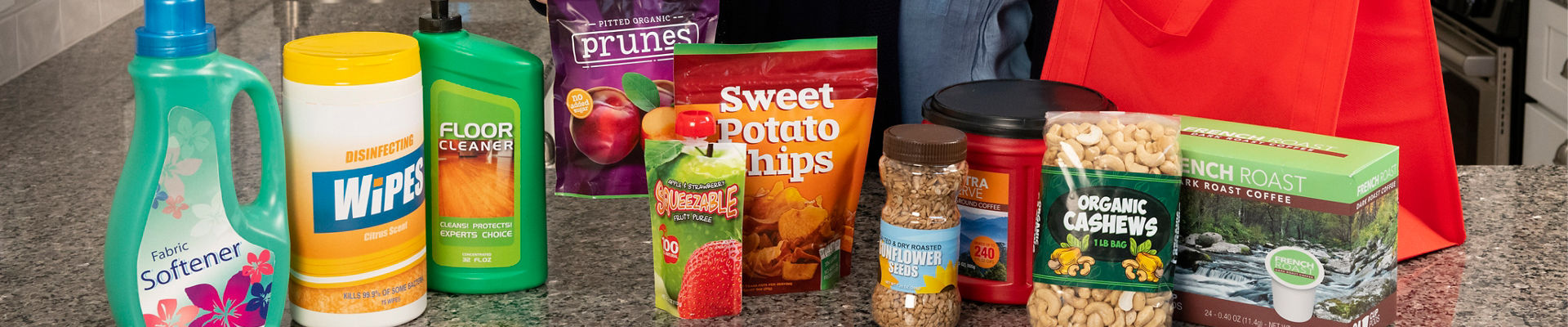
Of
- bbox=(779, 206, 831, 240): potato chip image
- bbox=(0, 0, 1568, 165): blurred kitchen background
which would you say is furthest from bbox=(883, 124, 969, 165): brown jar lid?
bbox=(0, 0, 1568, 165): blurred kitchen background

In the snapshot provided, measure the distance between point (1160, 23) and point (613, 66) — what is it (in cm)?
44

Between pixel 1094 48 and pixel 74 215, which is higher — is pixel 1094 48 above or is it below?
above

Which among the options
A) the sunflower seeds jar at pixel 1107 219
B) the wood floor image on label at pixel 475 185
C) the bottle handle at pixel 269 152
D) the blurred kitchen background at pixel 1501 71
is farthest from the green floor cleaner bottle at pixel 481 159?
the blurred kitchen background at pixel 1501 71

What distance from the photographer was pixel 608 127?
1.06 meters

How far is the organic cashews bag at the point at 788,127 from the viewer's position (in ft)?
2.97

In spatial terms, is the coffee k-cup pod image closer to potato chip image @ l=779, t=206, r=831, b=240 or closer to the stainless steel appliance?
potato chip image @ l=779, t=206, r=831, b=240

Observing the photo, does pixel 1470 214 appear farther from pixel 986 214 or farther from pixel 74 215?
pixel 74 215

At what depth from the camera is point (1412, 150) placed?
1021mm

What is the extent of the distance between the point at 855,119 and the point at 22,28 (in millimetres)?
1188

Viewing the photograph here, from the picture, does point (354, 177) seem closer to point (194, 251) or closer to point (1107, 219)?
point (194, 251)

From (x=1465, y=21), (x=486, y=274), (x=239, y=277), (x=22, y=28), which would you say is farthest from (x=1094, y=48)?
(x=1465, y=21)

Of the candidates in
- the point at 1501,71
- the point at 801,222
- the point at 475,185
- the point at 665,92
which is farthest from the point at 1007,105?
the point at 1501,71

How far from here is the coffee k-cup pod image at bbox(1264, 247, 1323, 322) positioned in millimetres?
843

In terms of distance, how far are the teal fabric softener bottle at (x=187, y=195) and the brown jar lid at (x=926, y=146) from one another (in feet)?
1.25
